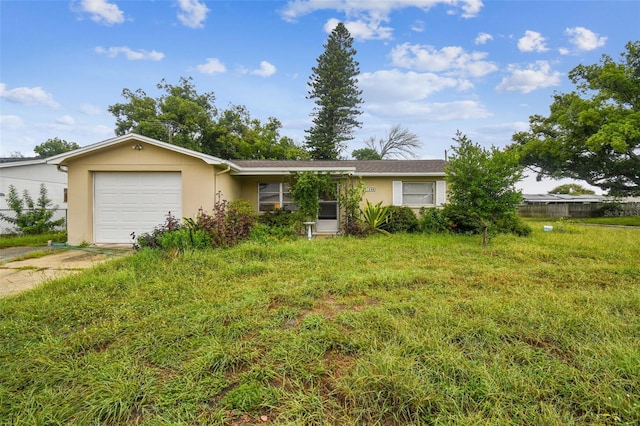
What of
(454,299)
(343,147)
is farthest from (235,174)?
(343,147)

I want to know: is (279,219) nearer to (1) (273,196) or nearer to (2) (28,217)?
(1) (273,196)

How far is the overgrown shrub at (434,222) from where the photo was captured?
9.90 metres

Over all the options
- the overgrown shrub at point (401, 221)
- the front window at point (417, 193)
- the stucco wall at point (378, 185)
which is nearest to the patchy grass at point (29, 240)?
the stucco wall at point (378, 185)

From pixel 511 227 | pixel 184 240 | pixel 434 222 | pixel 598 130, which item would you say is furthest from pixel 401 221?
pixel 598 130

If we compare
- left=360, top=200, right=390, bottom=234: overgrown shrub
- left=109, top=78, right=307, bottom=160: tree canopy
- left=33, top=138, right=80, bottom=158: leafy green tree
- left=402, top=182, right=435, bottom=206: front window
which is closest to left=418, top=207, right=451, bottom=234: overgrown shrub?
left=402, top=182, right=435, bottom=206: front window

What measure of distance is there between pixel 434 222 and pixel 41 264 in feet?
35.0

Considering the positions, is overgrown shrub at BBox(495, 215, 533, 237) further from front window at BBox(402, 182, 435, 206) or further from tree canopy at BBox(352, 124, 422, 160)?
tree canopy at BBox(352, 124, 422, 160)

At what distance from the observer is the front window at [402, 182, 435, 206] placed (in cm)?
1086

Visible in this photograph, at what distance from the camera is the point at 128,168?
848cm

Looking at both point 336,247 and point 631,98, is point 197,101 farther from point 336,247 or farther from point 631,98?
point 631,98

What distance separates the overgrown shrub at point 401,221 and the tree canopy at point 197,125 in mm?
14722

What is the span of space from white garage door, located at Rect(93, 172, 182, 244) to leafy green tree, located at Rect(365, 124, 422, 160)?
76.3ft

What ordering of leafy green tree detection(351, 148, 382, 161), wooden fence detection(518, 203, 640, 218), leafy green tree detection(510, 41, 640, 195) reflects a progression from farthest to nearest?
leafy green tree detection(351, 148, 382, 161), wooden fence detection(518, 203, 640, 218), leafy green tree detection(510, 41, 640, 195)

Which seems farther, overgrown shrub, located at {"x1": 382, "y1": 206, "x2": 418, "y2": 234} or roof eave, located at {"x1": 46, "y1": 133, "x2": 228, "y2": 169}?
overgrown shrub, located at {"x1": 382, "y1": 206, "x2": 418, "y2": 234}
